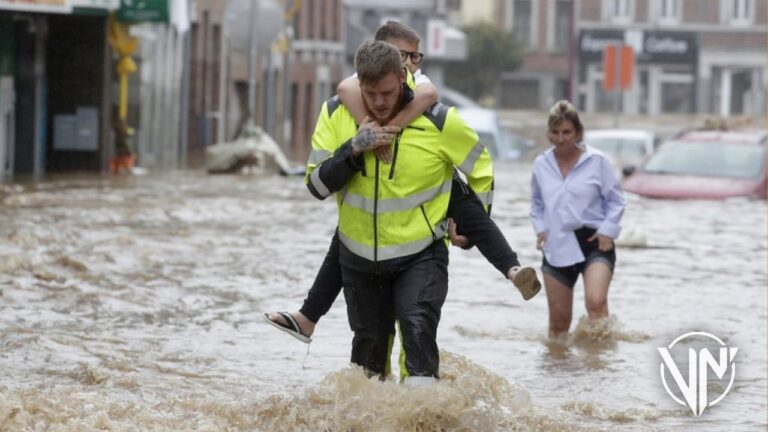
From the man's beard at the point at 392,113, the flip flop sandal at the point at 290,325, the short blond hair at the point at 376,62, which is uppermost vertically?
the short blond hair at the point at 376,62

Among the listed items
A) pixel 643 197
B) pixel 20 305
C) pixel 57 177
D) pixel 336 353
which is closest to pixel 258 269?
pixel 20 305

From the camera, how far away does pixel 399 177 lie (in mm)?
8062

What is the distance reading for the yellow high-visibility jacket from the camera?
8047 millimetres

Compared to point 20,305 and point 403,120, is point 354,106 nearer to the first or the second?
point 403,120

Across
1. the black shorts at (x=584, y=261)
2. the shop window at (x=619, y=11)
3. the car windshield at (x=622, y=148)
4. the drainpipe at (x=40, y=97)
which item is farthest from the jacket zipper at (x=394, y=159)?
the shop window at (x=619, y=11)

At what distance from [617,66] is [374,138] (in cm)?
4445

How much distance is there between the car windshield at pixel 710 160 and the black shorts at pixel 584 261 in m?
15.4

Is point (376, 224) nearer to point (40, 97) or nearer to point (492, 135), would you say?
point (40, 97)

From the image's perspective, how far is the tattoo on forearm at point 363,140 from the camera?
310 inches

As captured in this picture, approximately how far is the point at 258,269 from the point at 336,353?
17.3 ft

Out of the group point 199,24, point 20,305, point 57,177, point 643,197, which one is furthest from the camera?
point 199,24

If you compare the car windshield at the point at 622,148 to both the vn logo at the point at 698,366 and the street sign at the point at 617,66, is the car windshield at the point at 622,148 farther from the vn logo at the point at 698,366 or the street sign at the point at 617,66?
the vn logo at the point at 698,366

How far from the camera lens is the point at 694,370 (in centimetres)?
1110

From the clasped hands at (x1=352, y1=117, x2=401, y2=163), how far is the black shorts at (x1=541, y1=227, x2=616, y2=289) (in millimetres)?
4132
